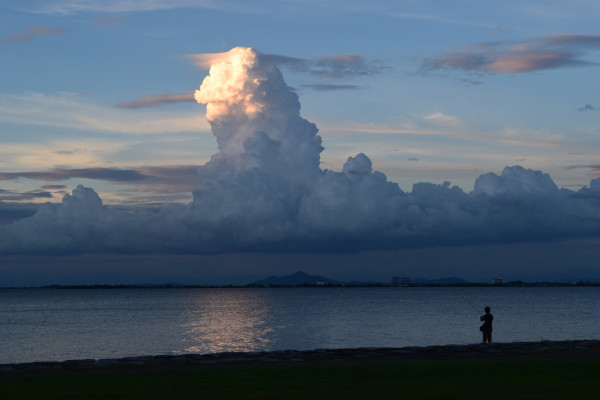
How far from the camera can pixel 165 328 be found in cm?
8469

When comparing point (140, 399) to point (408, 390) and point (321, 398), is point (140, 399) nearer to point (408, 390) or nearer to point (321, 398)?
point (321, 398)

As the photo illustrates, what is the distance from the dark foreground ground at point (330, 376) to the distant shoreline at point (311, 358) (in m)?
0.04

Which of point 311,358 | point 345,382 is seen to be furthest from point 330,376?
point 311,358

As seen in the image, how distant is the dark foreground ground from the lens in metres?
20.4

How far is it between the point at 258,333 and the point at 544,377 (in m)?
52.2

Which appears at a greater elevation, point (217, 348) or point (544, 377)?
point (544, 377)

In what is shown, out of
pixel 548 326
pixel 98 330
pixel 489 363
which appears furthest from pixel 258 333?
pixel 489 363

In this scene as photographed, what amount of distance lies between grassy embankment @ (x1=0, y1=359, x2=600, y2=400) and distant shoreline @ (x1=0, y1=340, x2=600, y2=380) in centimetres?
172

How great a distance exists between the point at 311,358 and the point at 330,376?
Answer: 721cm

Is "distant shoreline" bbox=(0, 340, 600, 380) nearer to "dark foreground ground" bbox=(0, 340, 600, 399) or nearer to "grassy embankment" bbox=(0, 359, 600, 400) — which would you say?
"dark foreground ground" bbox=(0, 340, 600, 399)

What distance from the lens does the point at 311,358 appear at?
31.6m

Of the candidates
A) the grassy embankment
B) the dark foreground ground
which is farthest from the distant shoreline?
the grassy embankment

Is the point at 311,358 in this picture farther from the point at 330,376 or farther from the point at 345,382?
the point at 345,382

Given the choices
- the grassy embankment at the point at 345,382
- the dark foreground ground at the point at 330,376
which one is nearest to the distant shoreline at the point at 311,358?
the dark foreground ground at the point at 330,376
